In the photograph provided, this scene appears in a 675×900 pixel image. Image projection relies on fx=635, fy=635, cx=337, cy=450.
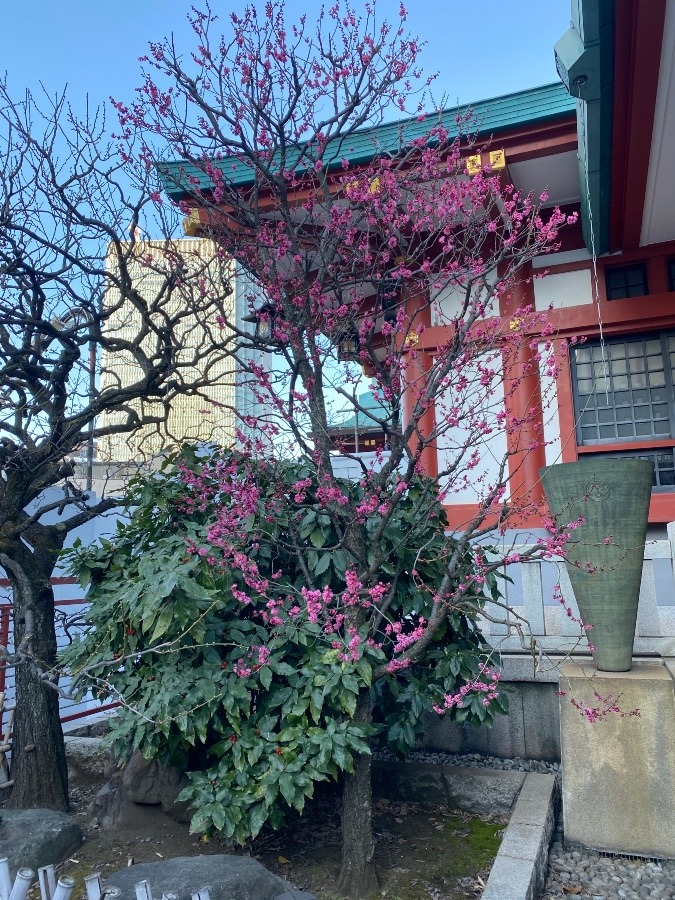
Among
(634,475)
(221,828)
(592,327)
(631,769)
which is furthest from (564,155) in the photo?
(221,828)

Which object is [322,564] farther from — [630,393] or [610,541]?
[630,393]

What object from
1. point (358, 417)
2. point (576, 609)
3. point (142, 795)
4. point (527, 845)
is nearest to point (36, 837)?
point (142, 795)

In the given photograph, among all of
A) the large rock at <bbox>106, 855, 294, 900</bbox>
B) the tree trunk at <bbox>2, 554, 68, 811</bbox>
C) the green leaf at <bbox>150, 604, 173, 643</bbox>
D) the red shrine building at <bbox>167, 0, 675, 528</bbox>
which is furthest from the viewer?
the red shrine building at <bbox>167, 0, 675, 528</bbox>

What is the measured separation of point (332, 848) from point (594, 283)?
241 inches

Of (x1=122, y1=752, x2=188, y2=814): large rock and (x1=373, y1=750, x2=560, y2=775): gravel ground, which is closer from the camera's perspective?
(x1=122, y1=752, x2=188, y2=814): large rock

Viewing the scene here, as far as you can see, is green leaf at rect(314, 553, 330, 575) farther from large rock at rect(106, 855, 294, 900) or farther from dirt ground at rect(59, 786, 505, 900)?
dirt ground at rect(59, 786, 505, 900)

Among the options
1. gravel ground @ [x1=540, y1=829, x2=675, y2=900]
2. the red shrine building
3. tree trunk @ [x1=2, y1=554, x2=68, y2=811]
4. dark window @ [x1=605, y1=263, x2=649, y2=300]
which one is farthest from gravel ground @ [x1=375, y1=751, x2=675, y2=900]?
dark window @ [x1=605, y1=263, x2=649, y2=300]

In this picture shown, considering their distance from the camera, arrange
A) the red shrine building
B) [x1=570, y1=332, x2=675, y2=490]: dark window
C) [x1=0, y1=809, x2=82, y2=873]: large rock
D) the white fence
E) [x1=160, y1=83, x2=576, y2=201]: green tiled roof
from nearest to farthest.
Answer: [x1=0, y1=809, x2=82, y2=873]: large rock < the white fence < the red shrine building < [x1=160, y1=83, x2=576, y2=201]: green tiled roof < [x1=570, y1=332, x2=675, y2=490]: dark window

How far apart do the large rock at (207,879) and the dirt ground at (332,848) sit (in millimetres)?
536

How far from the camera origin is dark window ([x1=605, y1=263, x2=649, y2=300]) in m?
7.05

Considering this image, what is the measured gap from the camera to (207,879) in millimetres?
2518

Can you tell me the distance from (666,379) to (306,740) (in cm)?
578

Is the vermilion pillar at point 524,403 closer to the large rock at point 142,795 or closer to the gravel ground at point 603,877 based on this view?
the gravel ground at point 603,877

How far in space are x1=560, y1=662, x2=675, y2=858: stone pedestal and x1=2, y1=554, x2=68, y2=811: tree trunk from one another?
120 inches
